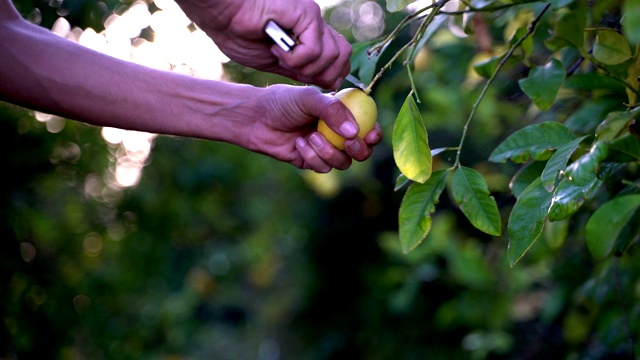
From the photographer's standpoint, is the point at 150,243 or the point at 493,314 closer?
the point at 493,314

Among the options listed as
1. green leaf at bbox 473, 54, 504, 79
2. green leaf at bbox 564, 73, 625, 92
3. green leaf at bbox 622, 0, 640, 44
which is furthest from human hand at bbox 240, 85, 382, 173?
green leaf at bbox 622, 0, 640, 44

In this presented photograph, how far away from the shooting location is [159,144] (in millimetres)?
3369

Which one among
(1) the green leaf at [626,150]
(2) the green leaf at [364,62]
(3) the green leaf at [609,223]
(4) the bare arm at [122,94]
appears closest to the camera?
(1) the green leaf at [626,150]

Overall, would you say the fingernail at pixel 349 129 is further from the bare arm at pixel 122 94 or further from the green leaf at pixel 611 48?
the green leaf at pixel 611 48

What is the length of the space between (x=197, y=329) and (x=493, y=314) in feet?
6.96

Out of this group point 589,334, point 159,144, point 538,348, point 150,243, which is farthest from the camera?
point 159,144

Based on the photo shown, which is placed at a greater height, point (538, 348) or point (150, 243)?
point (538, 348)

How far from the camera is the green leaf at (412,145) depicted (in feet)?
2.95

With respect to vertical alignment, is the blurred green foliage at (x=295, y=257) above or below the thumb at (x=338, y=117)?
below

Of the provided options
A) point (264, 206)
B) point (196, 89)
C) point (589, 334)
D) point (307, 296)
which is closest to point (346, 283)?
point (307, 296)

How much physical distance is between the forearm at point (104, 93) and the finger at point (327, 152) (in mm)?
175

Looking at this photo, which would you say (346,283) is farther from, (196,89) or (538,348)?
(196,89)

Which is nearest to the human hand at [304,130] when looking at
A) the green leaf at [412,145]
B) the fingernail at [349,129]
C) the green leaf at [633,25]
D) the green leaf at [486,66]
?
the fingernail at [349,129]

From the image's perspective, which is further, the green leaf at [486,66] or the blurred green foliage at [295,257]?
the blurred green foliage at [295,257]
